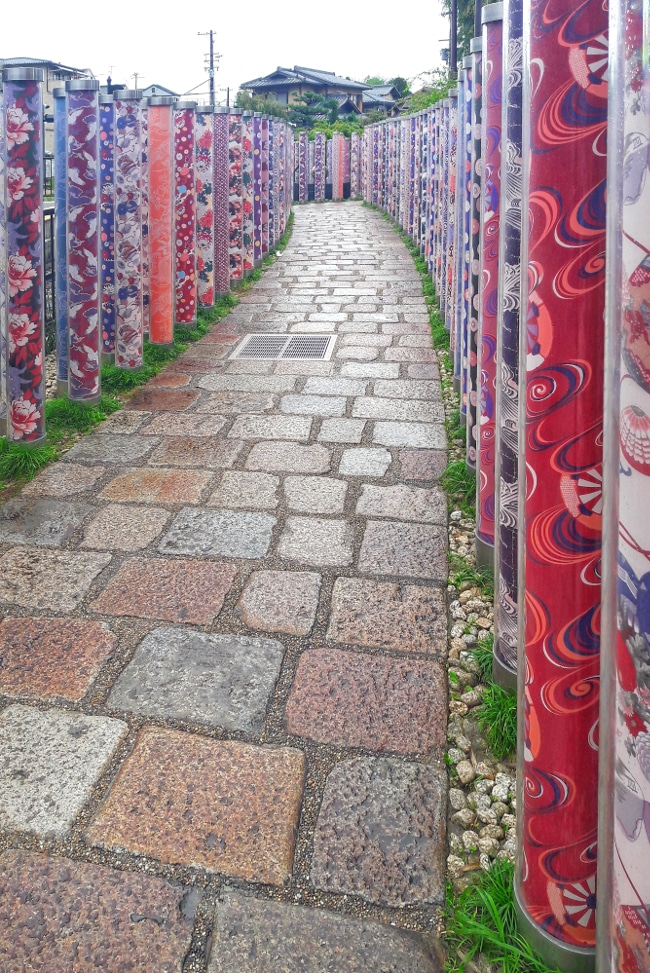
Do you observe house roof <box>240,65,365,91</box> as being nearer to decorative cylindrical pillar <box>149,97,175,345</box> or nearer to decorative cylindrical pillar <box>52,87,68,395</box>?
decorative cylindrical pillar <box>149,97,175,345</box>

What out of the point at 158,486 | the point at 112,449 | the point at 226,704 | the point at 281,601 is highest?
the point at 112,449

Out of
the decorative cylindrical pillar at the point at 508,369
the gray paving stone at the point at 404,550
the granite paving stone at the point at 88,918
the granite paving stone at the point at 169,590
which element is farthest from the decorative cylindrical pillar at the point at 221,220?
the granite paving stone at the point at 88,918

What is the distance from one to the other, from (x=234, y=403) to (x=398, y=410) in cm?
95

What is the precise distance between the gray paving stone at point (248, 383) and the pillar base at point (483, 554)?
8.38 ft

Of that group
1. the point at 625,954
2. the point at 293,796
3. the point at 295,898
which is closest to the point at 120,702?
the point at 293,796

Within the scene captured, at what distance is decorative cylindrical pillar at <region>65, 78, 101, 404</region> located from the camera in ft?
13.9

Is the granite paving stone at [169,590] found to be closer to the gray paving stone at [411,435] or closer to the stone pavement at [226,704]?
the stone pavement at [226,704]

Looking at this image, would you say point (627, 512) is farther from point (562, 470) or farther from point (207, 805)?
point (207, 805)

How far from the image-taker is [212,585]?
105 inches

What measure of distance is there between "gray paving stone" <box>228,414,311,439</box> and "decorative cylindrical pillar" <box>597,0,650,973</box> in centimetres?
332

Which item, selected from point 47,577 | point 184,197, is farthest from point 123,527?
point 184,197

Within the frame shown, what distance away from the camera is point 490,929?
1.41 meters

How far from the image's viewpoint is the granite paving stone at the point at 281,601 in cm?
245

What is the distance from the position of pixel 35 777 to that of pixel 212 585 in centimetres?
96
